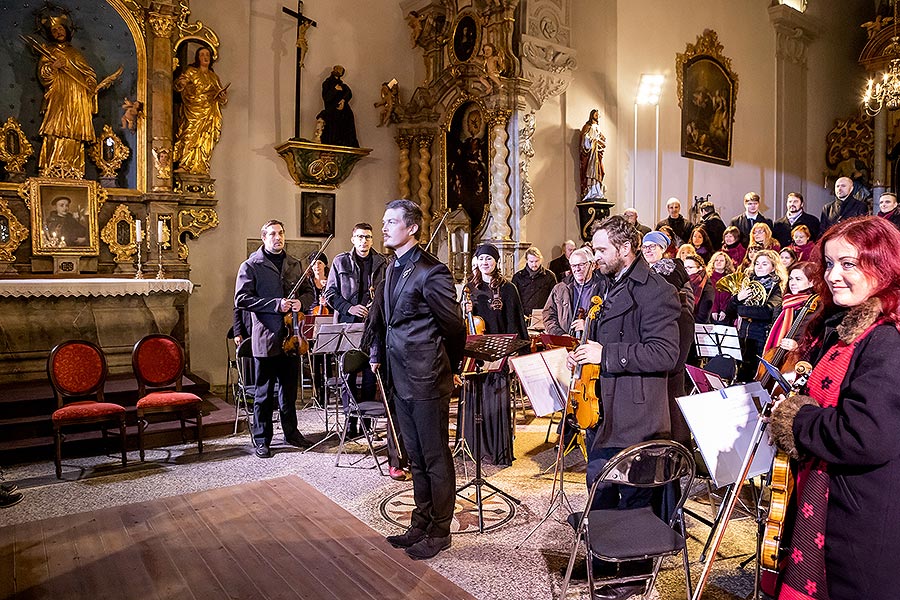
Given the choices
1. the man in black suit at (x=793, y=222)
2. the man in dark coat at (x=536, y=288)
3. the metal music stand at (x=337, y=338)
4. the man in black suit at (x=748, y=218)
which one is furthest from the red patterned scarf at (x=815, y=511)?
the man in black suit at (x=748, y=218)

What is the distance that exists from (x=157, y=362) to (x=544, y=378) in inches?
163

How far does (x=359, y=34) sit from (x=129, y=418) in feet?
25.1

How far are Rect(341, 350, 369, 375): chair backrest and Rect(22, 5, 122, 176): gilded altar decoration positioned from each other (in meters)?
5.47

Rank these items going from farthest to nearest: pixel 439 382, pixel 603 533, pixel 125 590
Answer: pixel 439 382
pixel 125 590
pixel 603 533

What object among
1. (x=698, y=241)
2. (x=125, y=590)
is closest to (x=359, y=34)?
(x=698, y=241)

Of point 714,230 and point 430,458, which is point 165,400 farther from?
point 714,230

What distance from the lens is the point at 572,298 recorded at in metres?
6.66

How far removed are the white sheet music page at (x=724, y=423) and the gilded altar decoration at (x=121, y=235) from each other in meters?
8.23

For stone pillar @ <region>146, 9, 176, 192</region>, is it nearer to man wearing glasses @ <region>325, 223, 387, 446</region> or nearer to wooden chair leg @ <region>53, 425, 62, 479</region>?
man wearing glasses @ <region>325, 223, 387, 446</region>

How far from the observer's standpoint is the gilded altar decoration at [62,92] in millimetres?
8414

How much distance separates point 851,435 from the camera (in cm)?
178

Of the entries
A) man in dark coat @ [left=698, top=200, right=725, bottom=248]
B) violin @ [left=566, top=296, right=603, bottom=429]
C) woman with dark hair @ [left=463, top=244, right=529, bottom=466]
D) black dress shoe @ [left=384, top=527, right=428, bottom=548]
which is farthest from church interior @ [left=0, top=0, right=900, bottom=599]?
man in dark coat @ [left=698, top=200, right=725, bottom=248]

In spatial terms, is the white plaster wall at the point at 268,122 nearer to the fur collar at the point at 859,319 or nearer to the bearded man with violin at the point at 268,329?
the bearded man with violin at the point at 268,329

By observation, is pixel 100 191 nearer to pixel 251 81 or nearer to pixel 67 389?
pixel 251 81
